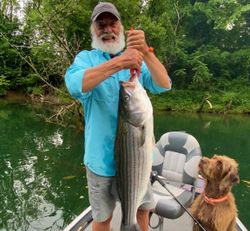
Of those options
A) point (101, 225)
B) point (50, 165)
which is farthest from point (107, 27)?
point (50, 165)

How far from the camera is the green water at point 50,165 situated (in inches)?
302

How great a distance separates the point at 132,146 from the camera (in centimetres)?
257

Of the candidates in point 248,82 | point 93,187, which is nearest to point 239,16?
point 248,82

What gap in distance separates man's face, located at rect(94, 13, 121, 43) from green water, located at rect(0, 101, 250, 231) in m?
4.99

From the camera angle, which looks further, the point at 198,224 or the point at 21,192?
the point at 21,192

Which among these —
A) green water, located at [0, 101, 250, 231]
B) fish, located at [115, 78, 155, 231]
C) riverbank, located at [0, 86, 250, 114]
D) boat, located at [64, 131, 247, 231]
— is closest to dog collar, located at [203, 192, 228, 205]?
boat, located at [64, 131, 247, 231]

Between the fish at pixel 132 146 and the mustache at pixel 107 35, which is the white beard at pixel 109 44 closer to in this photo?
the mustache at pixel 107 35

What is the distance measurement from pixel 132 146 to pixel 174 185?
278 centimetres

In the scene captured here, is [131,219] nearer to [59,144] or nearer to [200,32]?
[59,144]

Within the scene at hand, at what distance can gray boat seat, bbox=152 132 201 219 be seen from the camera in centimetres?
495

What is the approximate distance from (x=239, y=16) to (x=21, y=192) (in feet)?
86.0

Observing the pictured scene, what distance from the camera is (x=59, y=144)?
44.2ft

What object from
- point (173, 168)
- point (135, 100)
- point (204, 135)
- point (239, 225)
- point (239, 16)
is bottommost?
point (204, 135)

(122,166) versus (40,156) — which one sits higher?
(122,166)
